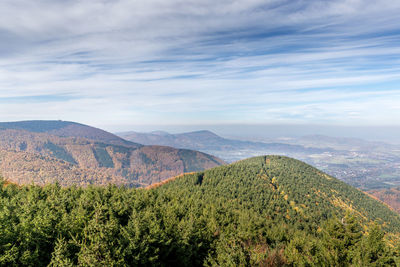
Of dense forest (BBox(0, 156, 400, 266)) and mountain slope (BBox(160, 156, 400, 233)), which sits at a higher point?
dense forest (BBox(0, 156, 400, 266))

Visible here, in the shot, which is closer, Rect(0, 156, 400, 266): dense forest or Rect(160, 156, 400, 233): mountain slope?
Rect(0, 156, 400, 266): dense forest

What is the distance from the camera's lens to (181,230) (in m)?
33.8

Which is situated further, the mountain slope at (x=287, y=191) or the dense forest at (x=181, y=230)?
the mountain slope at (x=287, y=191)

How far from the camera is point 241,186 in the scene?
3821 inches

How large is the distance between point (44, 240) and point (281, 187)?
3915 inches

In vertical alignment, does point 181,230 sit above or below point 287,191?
above

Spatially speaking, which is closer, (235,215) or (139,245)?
(139,245)

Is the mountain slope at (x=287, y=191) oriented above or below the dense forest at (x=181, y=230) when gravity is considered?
below

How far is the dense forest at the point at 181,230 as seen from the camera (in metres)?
20.1

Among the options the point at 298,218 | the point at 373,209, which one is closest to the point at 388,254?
the point at 298,218

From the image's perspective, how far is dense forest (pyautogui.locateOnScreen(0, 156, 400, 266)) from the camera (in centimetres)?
2011

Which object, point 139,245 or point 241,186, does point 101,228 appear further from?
point 241,186

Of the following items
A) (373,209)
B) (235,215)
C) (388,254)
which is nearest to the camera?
(388,254)

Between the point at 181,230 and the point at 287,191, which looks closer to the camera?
the point at 181,230
